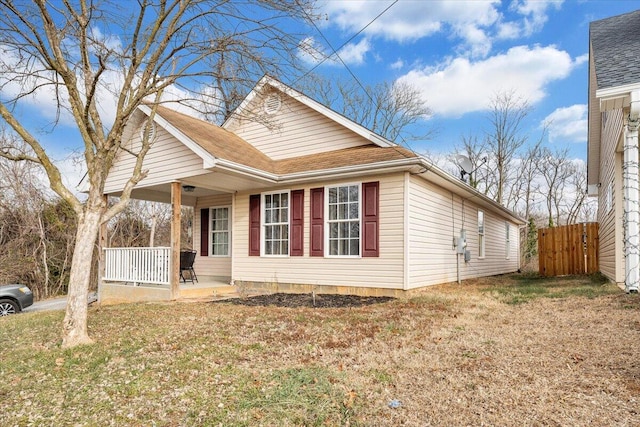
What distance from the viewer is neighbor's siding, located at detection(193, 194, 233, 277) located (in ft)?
40.6

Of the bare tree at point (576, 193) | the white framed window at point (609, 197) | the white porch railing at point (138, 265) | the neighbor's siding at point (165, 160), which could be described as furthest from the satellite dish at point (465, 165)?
the bare tree at point (576, 193)

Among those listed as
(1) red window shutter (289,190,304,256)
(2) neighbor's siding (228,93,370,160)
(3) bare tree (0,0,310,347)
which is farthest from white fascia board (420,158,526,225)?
(3) bare tree (0,0,310,347)

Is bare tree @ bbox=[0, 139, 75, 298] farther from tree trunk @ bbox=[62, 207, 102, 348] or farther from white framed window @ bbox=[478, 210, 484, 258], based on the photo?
white framed window @ bbox=[478, 210, 484, 258]

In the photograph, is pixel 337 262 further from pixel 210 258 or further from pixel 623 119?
pixel 623 119

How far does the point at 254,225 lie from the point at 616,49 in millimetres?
8831

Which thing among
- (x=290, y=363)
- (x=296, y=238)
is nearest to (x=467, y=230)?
(x=296, y=238)

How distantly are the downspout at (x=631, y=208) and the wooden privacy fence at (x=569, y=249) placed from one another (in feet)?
24.2

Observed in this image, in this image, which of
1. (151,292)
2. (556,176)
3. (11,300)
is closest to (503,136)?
(556,176)

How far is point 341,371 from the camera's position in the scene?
3.67 metres

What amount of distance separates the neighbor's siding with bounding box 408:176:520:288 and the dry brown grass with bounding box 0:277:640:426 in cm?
298

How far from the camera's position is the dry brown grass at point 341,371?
2852 mm

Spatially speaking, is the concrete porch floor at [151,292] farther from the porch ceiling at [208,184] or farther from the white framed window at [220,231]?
the porch ceiling at [208,184]

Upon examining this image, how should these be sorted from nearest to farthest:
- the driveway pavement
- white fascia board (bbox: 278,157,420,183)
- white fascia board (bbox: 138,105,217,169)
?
white fascia board (bbox: 278,157,420,183)
white fascia board (bbox: 138,105,217,169)
the driveway pavement

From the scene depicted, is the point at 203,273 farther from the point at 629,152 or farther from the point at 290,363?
the point at 629,152
